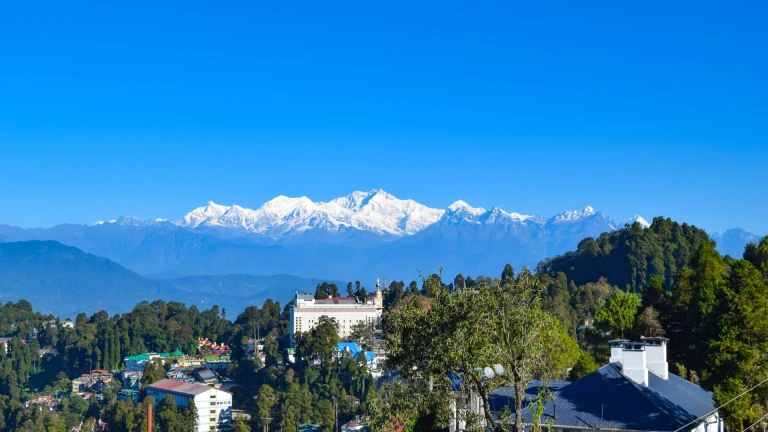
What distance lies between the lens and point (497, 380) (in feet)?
63.8

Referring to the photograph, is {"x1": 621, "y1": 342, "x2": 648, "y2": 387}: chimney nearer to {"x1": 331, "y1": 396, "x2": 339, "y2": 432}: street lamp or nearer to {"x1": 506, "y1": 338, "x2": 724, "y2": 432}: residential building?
{"x1": 506, "y1": 338, "x2": 724, "y2": 432}: residential building

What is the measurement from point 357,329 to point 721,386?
267 ft

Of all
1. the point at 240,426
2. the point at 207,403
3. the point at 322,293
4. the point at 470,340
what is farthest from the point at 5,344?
the point at 470,340

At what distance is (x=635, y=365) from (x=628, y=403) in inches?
75.3

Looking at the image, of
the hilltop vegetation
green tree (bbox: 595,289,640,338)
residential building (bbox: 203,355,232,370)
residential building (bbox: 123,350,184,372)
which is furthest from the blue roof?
green tree (bbox: 595,289,640,338)

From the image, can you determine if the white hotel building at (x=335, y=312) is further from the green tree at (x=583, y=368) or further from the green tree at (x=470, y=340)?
the green tree at (x=470, y=340)

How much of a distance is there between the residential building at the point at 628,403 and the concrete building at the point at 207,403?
6034 cm

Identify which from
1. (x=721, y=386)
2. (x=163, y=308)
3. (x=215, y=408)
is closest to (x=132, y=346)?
(x=163, y=308)

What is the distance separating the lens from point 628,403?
2573 cm

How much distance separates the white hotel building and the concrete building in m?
23.1

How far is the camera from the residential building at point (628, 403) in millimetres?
24953

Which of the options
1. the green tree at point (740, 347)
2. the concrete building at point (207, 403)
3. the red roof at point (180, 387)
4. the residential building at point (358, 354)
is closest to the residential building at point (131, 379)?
the red roof at point (180, 387)

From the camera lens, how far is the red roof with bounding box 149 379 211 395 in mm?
86500

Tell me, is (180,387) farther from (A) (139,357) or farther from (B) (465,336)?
(B) (465,336)
